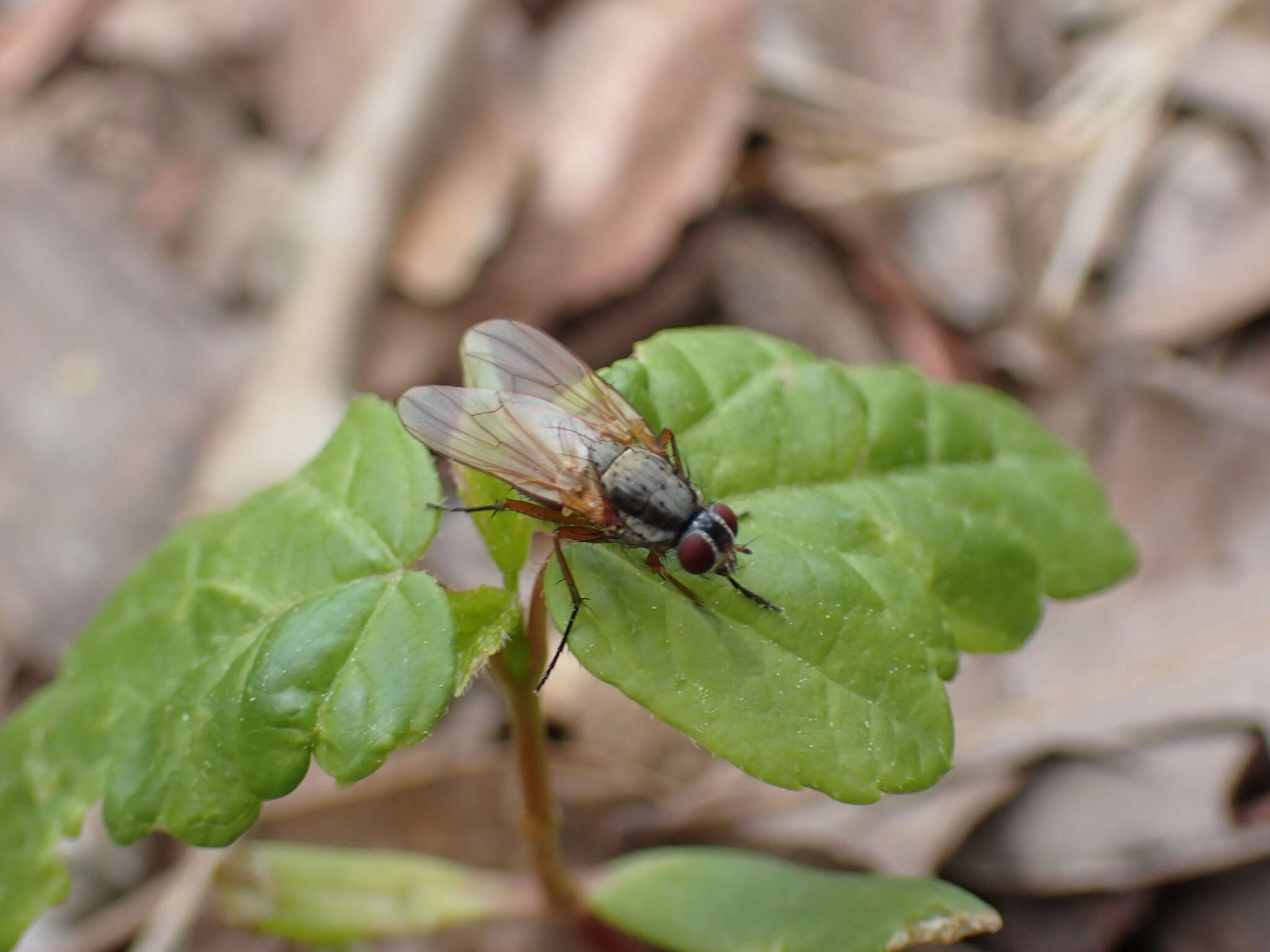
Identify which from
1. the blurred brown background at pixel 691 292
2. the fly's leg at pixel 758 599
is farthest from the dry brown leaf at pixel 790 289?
the fly's leg at pixel 758 599

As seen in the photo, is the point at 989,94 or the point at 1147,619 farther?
the point at 989,94

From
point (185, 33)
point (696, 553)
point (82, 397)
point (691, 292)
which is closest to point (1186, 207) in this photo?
point (691, 292)

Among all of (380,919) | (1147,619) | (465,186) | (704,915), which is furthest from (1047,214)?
(380,919)

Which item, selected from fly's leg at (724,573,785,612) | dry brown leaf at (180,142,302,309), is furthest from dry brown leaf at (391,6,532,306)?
fly's leg at (724,573,785,612)

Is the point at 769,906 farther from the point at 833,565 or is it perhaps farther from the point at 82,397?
the point at 82,397

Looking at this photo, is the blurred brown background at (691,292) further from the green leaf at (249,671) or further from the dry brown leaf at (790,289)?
the green leaf at (249,671)

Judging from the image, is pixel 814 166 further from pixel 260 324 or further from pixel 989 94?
pixel 260 324
